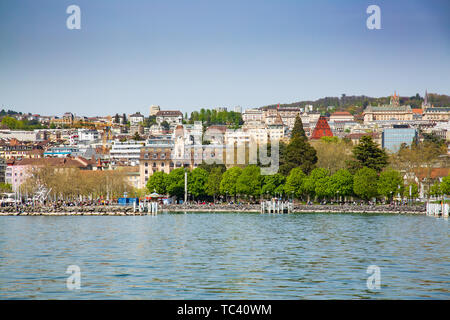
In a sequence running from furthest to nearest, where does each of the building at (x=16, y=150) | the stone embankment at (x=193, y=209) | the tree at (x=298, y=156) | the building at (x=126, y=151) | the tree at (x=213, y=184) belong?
the building at (x=16, y=150) → the building at (x=126, y=151) → the tree at (x=213, y=184) → the tree at (x=298, y=156) → the stone embankment at (x=193, y=209)

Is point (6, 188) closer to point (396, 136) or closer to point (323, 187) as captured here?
point (323, 187)

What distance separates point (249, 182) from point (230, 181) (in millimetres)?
2925

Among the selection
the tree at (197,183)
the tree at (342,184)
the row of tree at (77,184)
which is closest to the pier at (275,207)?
the tree at (342,184)

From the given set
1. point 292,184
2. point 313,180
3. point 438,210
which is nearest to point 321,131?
point 292,184

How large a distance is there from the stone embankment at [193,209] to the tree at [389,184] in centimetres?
233

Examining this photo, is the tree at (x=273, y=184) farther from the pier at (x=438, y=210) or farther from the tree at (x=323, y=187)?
the pier at (x=438, y=210)

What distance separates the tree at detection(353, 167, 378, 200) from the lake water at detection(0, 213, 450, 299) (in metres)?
23.8

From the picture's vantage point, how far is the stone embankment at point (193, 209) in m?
68.5

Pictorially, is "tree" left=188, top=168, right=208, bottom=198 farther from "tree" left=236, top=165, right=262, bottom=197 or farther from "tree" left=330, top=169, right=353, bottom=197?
"tree" left=330, top=169, right=353, bottom=197

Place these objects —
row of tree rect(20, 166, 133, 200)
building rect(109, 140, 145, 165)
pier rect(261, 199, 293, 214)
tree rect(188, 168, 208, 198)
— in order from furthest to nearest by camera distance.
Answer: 1. building rect(109, 140, 145, 165)
2. row of tree rect(20, 166, 133, 200)
3. tree rect(188, 168, 208, 198)
4. pier rect(261, 199, 293, 214)

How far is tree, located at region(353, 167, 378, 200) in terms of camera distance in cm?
7262

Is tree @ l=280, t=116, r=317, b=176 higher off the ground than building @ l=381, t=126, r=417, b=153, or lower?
lower

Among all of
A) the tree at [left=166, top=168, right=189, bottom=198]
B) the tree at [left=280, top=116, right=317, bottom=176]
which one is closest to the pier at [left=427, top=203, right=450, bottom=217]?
the tree at [left=280, top=116, right=317, bottom=176]
